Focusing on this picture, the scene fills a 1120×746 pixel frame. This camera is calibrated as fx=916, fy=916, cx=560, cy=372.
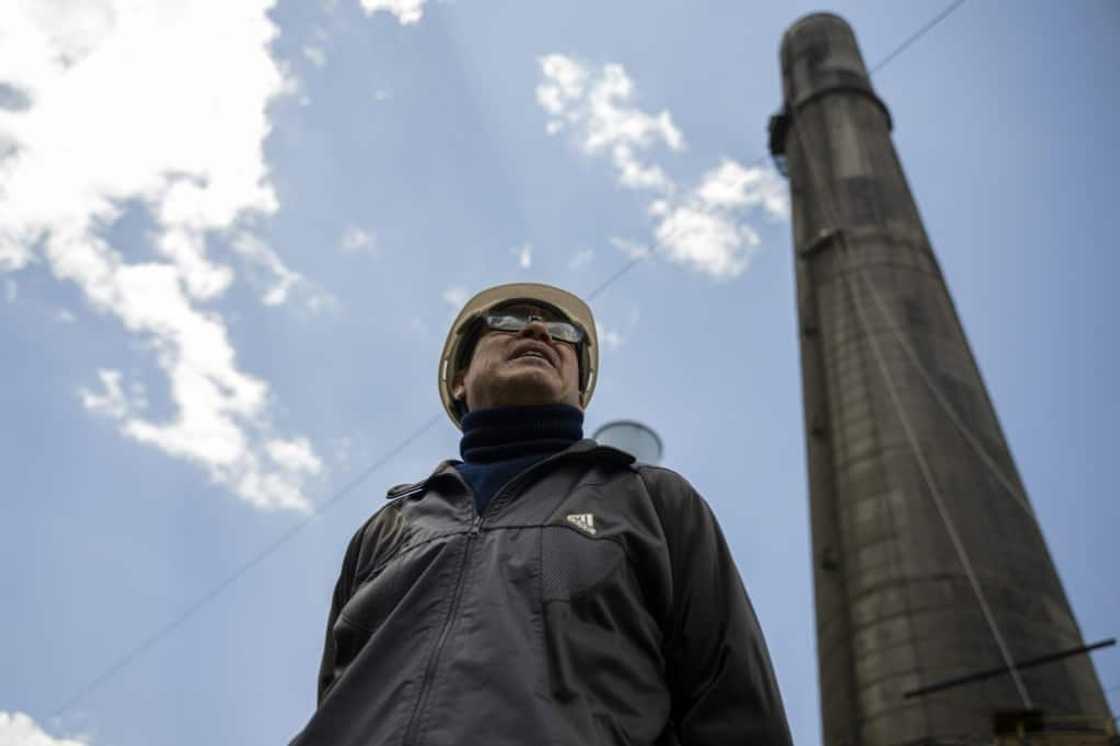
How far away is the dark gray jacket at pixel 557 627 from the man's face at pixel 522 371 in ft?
1.13

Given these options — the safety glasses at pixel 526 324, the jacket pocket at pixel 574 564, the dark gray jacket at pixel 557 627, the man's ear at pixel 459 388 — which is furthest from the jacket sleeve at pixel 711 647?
the man's ear at pixel 459 388

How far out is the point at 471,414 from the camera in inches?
100

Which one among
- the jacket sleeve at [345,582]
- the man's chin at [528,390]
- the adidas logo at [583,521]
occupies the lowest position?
the adidas logo at [583,521]

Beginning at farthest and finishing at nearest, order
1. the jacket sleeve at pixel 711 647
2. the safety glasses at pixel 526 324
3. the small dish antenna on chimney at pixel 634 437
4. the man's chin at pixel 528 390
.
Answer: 1. the small dish antenna on chimney at pixel 634 437
2. the safety glasses at pixel 526 324
3. the man's chin at pixel 528 390
4. the jacket sleeve at pixel 711 647

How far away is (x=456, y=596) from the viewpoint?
1.88 meters

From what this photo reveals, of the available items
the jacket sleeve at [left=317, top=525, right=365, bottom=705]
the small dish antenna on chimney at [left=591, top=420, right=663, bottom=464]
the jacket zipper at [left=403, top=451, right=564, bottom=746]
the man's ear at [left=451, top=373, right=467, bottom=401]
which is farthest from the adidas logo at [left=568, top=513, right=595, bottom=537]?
the small dish antenna on chimney at [left=591, top=420, right=663, bottom=464]

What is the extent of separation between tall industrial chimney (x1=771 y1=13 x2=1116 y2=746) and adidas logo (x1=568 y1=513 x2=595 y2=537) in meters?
6.34

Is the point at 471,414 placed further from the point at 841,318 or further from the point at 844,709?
the point at 841,318

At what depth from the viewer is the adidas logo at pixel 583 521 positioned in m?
2.00

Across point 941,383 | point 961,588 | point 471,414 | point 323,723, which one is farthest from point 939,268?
point 323,723

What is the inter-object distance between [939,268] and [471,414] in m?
12.7

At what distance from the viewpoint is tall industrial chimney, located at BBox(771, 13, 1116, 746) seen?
8.20 m

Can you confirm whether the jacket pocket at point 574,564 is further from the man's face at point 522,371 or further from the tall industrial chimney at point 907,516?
the tall industrial chimney at point 907,516

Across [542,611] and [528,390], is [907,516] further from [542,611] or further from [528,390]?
[542,611]
